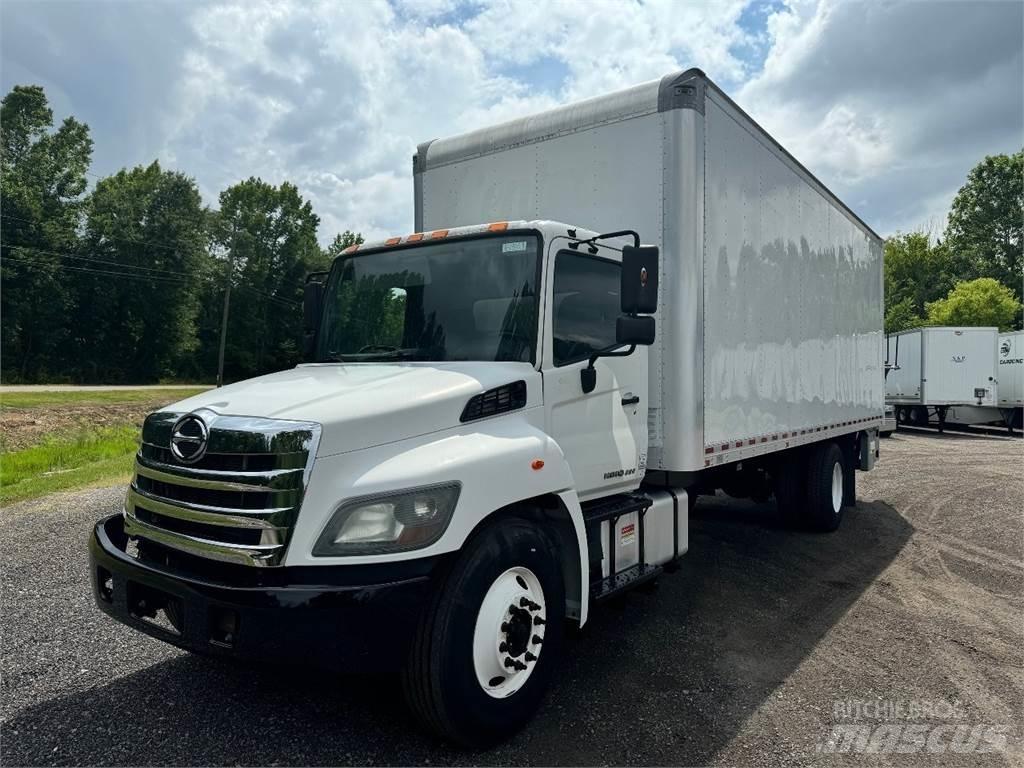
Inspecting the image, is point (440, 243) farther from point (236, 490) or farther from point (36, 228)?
point (36, 228)

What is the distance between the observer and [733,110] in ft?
18.3

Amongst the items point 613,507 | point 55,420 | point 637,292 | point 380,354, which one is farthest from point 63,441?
point 637,292

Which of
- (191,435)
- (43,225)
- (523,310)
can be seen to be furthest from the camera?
(43,225)

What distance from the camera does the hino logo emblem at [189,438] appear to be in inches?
123

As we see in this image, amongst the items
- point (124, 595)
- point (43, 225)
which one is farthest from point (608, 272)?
point (43, 225)

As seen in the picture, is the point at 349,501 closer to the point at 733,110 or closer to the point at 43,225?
the point at 733,110

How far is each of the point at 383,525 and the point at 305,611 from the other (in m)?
0.45

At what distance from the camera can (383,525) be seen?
9.76ft

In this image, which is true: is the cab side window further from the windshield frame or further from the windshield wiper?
the windshield wiper

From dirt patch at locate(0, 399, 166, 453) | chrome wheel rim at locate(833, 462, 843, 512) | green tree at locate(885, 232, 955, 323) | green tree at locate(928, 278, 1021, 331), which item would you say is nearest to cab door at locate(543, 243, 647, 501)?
chrome wheel rim at locate(833, 462, 843, 512)

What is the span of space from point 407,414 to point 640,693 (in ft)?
6.92

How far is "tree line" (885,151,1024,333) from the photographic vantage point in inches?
2147

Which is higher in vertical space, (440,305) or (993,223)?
(993,223)

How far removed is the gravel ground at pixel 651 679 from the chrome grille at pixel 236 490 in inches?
38.6
